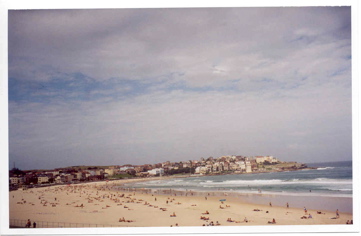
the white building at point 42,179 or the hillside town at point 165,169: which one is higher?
the hillside town at point 165,169

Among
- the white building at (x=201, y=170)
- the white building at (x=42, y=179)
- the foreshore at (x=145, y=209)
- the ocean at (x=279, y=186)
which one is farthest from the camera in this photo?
the white building at (x=201, y=170)

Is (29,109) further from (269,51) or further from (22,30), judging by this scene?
(269,51)

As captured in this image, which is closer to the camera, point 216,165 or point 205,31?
point 205,31

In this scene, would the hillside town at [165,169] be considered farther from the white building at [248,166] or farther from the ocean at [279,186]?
the ocean at [279,186]

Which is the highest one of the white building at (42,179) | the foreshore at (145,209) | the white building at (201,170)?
the white building at (201,170)

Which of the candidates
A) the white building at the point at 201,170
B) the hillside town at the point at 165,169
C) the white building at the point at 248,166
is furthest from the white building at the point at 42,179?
the white building at the point at 248,166

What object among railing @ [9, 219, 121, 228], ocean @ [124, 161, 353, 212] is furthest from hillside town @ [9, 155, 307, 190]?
railing @ [9, 219, 121, 228]
